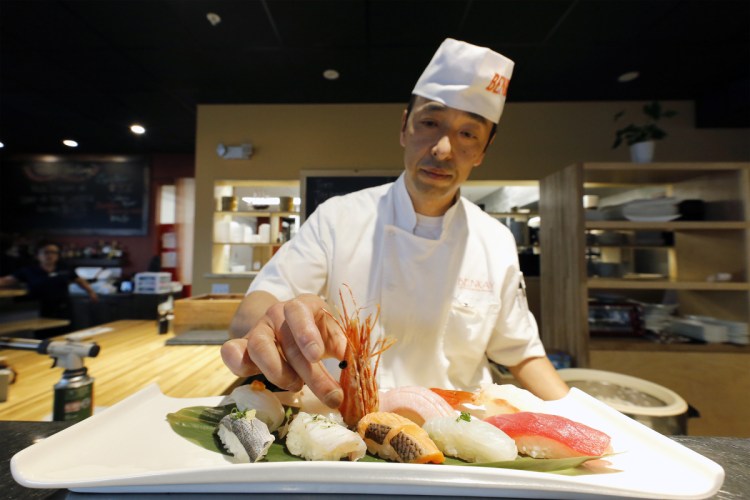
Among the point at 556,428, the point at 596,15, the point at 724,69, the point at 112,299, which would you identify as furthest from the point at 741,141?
the point at 112,299

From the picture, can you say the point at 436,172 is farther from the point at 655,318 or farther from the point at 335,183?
the point at 335,183

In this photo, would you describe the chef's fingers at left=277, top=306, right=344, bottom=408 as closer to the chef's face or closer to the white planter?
the chef's face

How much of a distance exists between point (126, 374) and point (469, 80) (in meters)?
1.78

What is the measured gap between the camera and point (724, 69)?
345 centimetres

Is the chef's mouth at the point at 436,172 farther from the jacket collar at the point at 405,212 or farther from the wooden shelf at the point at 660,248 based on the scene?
the wooden shelf at the point at 660,248

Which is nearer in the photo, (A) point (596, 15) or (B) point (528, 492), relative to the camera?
(B) point (528, 492)

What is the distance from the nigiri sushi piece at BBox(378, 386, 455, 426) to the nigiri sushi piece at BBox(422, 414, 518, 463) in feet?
0.22

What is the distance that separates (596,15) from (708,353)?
103 inches

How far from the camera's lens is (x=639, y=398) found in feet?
6.39

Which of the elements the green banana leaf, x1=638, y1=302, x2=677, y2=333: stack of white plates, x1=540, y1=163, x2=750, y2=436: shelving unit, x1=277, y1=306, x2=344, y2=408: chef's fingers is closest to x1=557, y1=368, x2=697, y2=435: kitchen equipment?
x1=540, y1=163, x2=750, y2=436: shelving unit

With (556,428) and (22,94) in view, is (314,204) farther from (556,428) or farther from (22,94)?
(556,428)

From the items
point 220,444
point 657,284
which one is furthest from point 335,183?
point 220,444

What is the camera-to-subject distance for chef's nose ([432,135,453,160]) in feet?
3.67

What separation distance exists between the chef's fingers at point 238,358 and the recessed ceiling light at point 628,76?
4.40 meters
